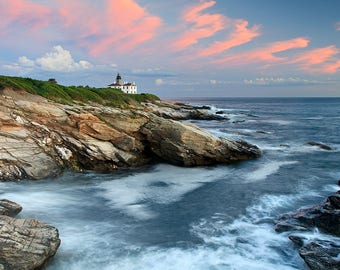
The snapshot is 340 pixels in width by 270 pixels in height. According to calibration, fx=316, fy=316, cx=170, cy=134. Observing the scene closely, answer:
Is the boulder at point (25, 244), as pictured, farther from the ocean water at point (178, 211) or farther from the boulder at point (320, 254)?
the boulder at point (320, 254)

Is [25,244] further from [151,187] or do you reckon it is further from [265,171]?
[265,171]

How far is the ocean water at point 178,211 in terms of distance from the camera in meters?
10.5

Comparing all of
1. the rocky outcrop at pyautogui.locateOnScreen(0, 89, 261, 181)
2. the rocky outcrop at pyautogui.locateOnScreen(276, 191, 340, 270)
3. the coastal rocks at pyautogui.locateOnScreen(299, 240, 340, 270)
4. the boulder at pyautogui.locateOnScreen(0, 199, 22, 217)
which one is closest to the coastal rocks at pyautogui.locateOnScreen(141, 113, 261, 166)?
the rocky outcrop at pyautogui.locateOnScreen(0, 89, 261, 181)

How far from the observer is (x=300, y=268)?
9906mm

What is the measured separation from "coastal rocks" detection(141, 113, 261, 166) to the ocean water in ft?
3.03

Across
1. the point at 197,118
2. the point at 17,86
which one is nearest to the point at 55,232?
the point at 17,86

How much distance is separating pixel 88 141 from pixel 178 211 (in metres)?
9.51

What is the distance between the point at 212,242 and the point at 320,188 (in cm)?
994

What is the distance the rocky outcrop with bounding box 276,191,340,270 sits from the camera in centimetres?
965

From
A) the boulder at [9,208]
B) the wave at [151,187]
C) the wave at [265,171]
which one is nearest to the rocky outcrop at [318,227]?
the wave at [151,187]

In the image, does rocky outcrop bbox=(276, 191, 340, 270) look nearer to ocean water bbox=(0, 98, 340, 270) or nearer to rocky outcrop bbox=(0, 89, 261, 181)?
ocean water bbox=(0, 98, 340, 270)

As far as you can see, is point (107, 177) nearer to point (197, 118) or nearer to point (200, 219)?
point (200, 219)

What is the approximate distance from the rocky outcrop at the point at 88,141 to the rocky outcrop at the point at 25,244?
28.5 ft

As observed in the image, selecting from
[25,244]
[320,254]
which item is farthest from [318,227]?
[25,244]
